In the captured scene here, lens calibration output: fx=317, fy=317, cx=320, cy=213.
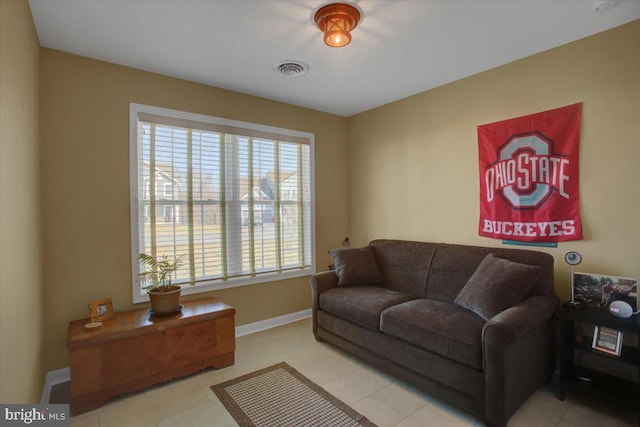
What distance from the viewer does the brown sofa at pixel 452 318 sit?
6.10 feet

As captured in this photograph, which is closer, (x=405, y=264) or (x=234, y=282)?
(x=405, y=264)

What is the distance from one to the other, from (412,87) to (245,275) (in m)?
2.60

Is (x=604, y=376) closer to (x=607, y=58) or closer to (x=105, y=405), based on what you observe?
(x=607, y=58)

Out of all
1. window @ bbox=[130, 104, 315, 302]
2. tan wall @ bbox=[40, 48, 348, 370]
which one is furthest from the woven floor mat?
tan wall @ bbox=[40, 48, 348, 370]

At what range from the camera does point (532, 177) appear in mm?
2566

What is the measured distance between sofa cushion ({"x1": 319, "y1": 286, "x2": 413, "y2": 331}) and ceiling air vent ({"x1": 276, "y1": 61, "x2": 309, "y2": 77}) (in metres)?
2.03

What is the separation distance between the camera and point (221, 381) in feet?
7.96

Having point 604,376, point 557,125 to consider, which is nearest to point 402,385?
point 604,376

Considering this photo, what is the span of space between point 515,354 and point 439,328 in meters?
0.43

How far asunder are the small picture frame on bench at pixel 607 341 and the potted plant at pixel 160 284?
2938 millimetres

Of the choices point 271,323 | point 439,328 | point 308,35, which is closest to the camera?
point 439,328

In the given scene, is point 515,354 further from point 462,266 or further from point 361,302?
point 361,302

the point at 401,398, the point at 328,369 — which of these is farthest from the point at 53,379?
the point at 401,398
